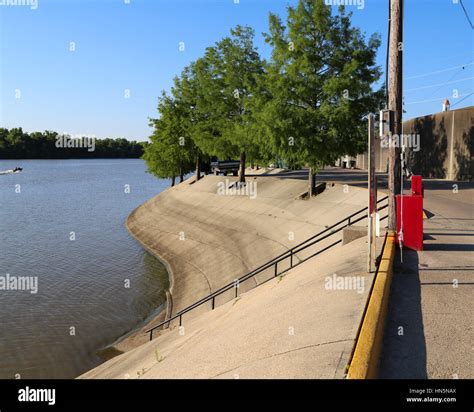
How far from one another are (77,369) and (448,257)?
451 inches

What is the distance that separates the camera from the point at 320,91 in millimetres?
23406

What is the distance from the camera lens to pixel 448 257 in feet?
31.9

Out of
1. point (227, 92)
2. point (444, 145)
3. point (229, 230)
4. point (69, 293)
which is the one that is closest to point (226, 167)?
point (227, 92)

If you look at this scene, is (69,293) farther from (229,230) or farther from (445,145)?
(445,145)

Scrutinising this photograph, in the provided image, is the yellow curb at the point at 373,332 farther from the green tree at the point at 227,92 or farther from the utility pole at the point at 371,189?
the green tree at the point at 227,92

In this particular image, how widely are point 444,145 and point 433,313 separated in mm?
26733

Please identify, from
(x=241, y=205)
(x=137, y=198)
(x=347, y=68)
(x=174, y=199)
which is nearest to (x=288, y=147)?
(x=347, y=68)

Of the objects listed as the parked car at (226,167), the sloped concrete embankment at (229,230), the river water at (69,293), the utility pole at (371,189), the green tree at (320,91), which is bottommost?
the river water at (69,293)

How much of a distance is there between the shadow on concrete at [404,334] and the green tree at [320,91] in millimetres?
14877

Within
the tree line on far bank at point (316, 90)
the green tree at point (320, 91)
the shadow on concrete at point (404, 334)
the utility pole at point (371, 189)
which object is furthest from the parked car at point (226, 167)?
the shadow on concrete at point (404, 334)

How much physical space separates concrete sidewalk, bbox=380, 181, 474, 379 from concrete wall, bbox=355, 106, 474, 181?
1791cm

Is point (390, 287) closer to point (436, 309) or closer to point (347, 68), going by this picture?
point (436, 309)

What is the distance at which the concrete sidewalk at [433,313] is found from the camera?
513cm

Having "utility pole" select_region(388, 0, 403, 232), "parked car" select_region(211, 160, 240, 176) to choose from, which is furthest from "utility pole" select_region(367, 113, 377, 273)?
"parked car" select_region(211, 160, 240, 176)
